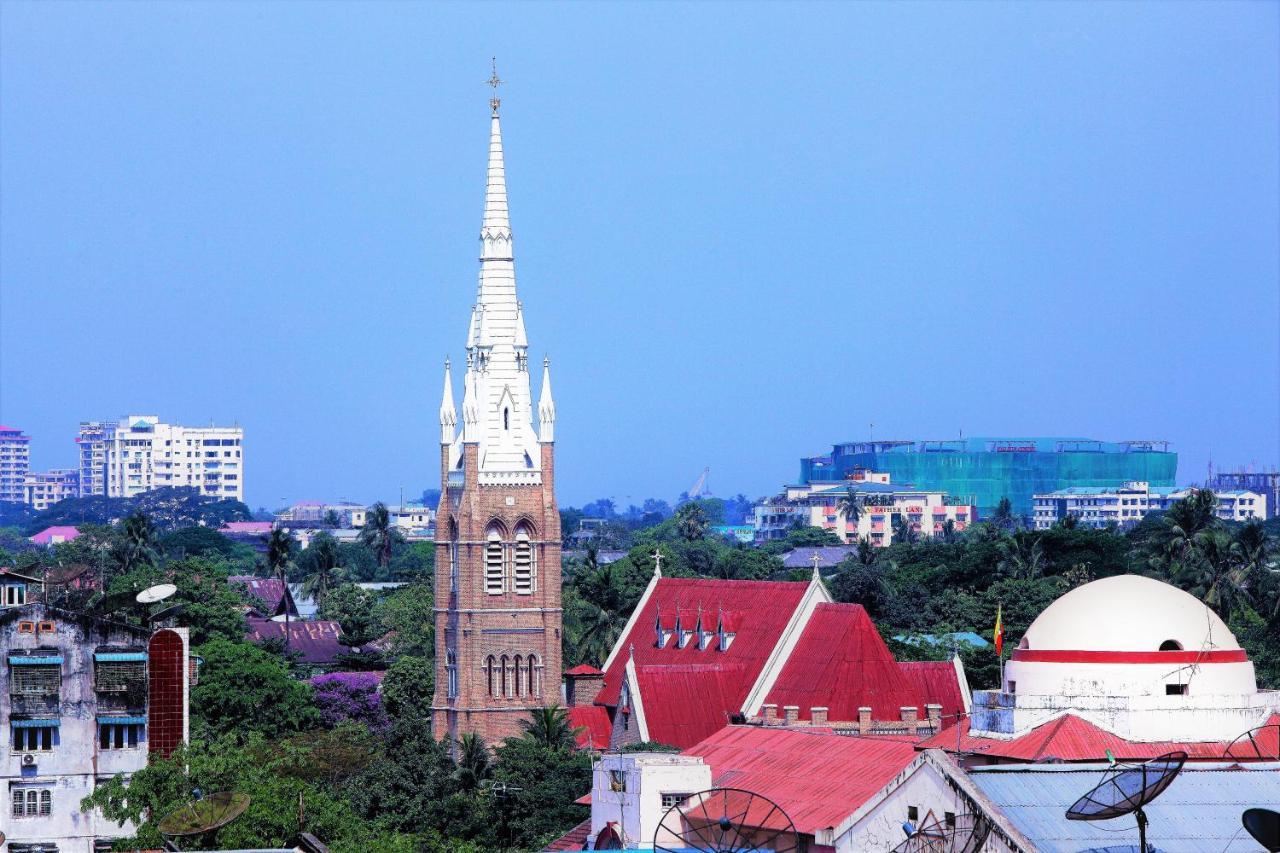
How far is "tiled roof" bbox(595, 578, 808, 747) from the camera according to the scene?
88875 millimetres

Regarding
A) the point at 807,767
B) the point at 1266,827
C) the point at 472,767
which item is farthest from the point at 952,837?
the point at 472,767

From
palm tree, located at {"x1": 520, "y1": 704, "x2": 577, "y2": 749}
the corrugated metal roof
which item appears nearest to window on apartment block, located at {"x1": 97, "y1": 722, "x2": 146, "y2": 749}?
palm tree, located at {"x1": 520, "y1": 704, "x2": 577, "y2": 749}

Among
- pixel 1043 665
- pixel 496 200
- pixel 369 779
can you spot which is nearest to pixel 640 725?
pixel 369 779

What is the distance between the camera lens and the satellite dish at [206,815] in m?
52.7

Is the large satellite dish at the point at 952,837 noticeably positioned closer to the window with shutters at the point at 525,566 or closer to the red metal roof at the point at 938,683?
the red metal roof at the point at 938,683

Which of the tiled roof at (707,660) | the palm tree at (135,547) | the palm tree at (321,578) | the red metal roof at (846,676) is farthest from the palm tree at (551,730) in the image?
the palm tree at (321,578)

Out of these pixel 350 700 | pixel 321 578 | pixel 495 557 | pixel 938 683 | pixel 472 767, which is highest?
pixel 321 578

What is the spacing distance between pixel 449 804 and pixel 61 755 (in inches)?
470

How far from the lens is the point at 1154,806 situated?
140 feet

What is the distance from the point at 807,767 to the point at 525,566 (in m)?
40.9

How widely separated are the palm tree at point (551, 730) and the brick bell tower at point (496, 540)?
149 inches

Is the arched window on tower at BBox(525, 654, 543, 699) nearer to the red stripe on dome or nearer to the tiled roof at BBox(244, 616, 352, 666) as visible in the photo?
the tiled roof at BBox(244, 616, 352, 666)

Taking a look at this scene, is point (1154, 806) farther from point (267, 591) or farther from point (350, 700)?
point (267, 591)

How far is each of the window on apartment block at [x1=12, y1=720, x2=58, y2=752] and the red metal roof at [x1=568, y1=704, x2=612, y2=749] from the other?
2688cm
